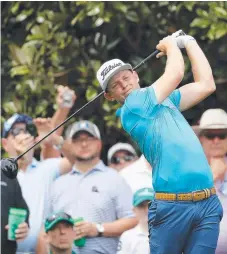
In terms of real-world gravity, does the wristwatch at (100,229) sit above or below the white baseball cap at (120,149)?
below

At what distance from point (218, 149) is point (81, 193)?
1.34m

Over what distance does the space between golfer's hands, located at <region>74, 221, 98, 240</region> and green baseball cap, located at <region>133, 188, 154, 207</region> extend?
417 millimetres

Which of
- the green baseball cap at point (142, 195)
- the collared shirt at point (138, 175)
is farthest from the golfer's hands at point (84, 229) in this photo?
the collared shirt at point (138, 175)

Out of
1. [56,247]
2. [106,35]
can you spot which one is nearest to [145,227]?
[56,247]

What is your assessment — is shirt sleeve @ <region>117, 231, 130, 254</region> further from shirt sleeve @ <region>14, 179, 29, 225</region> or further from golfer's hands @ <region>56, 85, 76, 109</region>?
golfer's hands @ <region>56, 85, 76, 109</region>

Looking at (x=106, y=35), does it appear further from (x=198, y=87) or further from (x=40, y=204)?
(x=198, y=87)

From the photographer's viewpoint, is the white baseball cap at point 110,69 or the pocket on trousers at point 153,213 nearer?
the pocket on trousers at point 153,213

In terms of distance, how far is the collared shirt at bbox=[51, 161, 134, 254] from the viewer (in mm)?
10914

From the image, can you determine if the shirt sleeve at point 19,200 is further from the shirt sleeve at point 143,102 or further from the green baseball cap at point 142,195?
the shirt sleeve at point 143,102

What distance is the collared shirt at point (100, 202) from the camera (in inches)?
430

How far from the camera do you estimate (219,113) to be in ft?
36.0

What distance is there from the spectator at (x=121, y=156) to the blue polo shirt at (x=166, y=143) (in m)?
4.05

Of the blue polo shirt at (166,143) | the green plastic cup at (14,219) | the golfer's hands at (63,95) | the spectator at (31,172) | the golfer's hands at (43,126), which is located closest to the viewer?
the blue polo shirt at (166,143)

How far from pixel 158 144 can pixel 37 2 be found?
522 centimetres
